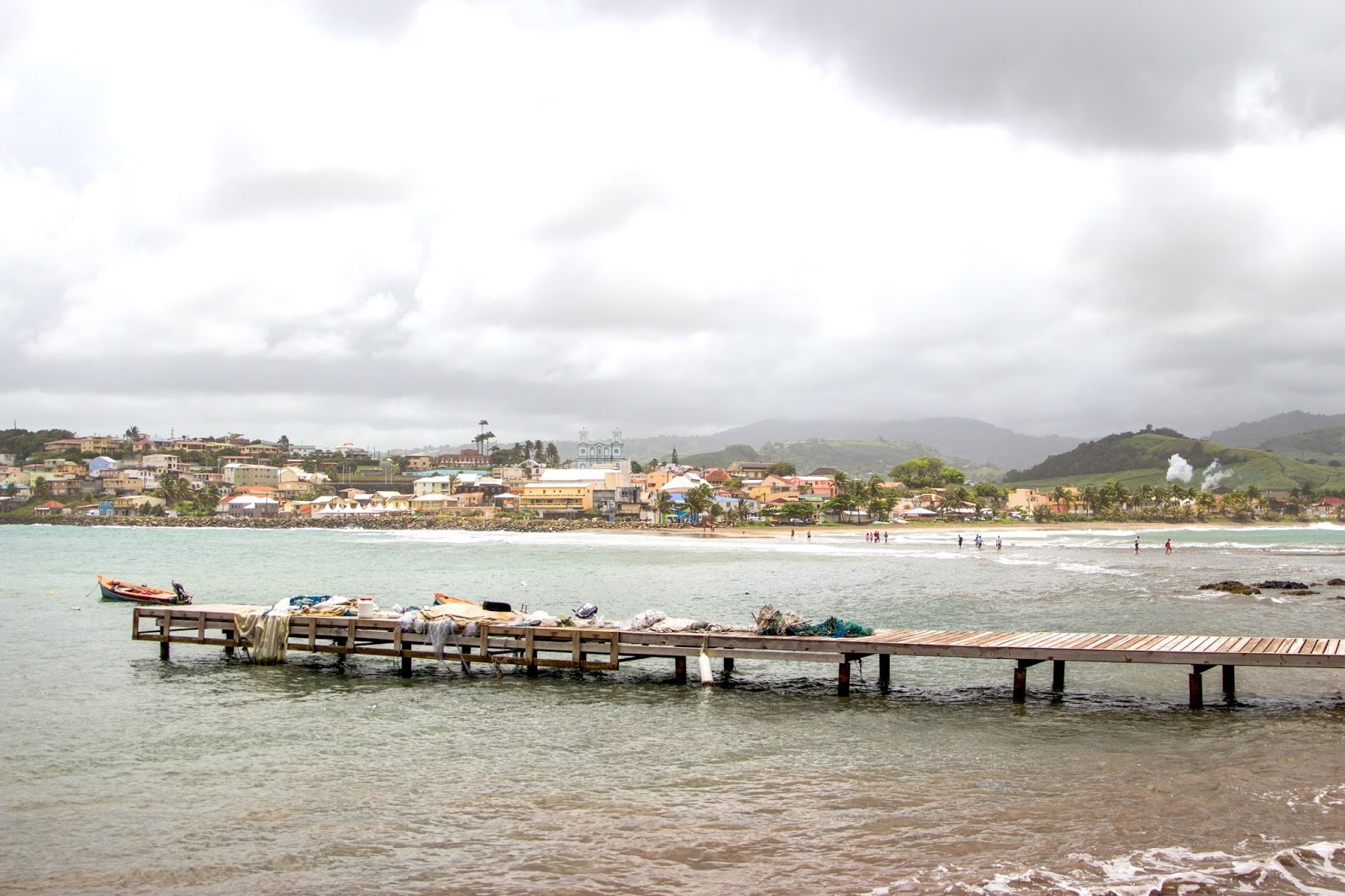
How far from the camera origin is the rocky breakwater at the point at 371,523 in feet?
527

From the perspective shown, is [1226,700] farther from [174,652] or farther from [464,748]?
[174,652]

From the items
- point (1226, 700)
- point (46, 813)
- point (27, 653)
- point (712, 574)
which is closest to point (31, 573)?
point (27, 653)

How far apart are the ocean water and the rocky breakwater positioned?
125 metres

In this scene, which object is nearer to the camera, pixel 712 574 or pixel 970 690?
pixel 970 690

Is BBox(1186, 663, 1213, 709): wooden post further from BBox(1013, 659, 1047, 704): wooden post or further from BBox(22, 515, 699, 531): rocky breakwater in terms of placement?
BBox(22, 515, 699, 531): rocky breakwater

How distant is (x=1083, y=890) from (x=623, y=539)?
371 feet

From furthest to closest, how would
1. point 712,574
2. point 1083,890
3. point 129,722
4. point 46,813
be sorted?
point 712,574 < point 129,722 < point 46,813 < point 1083,890

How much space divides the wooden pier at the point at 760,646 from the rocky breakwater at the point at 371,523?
126968mm

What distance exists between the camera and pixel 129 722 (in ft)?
70.2

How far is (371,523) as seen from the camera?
184 metres

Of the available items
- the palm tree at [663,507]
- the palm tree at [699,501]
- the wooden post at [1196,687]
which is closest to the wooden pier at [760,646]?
the wooden post at [1196,687]

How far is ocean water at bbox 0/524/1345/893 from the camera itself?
12.3 meters

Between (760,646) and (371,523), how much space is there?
561ft

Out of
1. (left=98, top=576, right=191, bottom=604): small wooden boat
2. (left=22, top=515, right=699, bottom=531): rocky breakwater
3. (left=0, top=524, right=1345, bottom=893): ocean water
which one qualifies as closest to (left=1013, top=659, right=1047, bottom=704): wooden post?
(left=0, top=524, right=1345, bottom=893): ocean water
